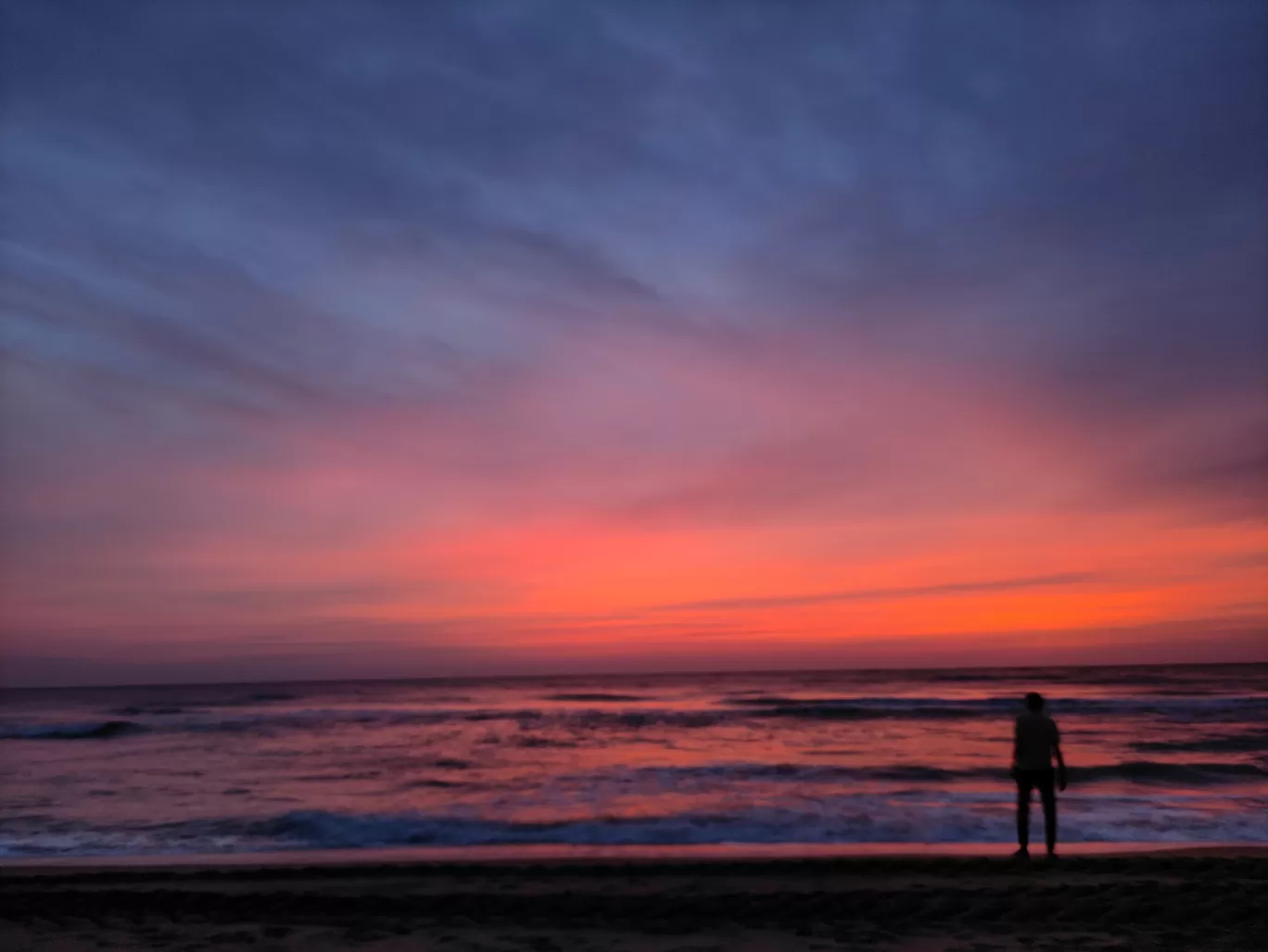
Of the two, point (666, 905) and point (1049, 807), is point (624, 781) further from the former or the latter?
point (666, 905)

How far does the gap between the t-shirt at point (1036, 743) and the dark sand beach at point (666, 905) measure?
1.06m

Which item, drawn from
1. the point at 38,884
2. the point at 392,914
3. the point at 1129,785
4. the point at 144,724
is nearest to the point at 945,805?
the point at 1129,785

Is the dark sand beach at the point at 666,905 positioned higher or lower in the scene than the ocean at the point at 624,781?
higher

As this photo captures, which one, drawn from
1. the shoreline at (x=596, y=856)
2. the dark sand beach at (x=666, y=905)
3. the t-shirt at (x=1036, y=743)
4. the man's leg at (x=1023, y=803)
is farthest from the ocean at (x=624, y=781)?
the dark sand beach at (x=666, y=905)

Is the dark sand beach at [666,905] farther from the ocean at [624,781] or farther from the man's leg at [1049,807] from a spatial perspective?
the ocean at [624,781]

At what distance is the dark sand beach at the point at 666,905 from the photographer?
23.0 ft

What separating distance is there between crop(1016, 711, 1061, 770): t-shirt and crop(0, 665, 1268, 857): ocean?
2.03 m

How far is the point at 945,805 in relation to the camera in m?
14.3

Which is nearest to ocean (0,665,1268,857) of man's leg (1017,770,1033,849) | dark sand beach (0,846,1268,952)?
man's leg (1017,770,1033,849)

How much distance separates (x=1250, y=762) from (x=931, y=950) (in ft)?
59.3

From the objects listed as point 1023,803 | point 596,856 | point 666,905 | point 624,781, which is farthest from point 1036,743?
point 624,781

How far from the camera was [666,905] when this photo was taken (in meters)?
8.07

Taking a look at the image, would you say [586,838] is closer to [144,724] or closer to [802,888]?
[802,888]

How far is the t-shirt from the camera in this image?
1016 centimetres
